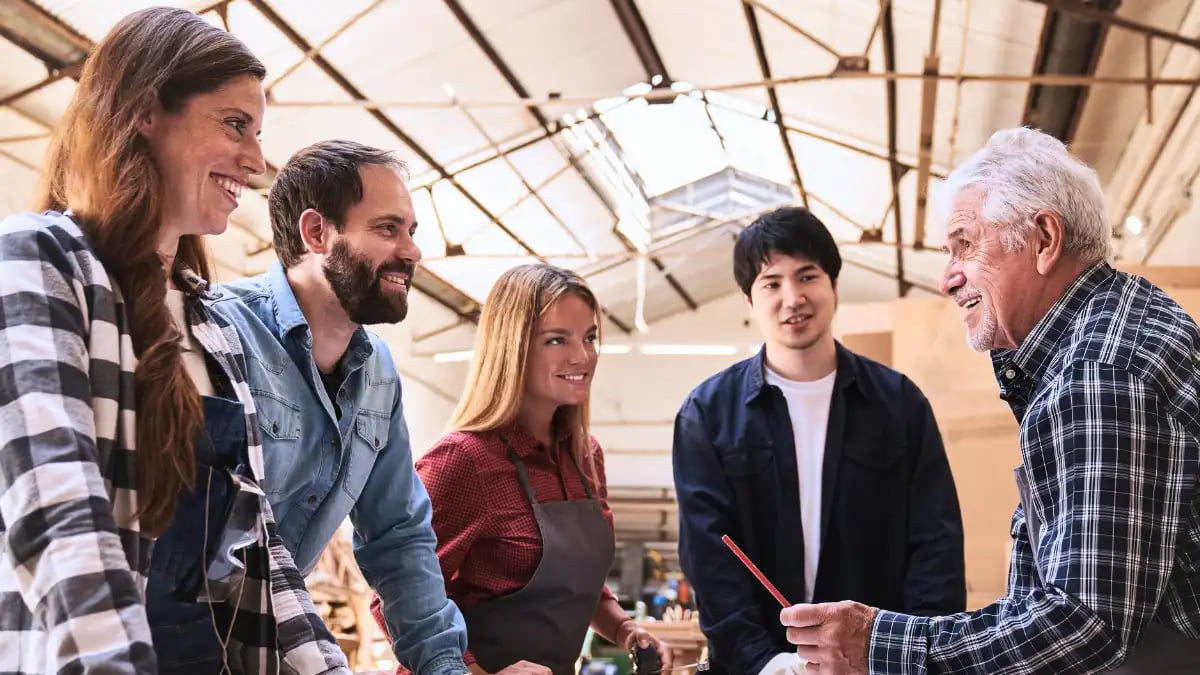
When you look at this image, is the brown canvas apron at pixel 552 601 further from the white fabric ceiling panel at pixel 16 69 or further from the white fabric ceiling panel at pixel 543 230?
the white fabric ceiling panel at pixel 543 230

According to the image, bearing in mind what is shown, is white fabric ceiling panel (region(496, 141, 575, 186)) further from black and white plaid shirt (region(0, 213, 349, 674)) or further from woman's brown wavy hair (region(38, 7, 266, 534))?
black and white plaid shirt (region(0, 213, 349, 674))

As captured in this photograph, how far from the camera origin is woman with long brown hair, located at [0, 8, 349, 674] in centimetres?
110

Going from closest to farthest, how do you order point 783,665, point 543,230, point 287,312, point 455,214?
point 287,312
point 783,665
point 455,214
point 543,230

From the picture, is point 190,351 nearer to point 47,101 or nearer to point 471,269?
point 47,101

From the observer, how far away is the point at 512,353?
101 inches

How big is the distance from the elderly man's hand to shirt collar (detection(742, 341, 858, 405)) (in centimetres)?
94

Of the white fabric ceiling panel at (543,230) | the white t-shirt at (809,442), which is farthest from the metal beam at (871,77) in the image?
the white t-shirt at (809,442)

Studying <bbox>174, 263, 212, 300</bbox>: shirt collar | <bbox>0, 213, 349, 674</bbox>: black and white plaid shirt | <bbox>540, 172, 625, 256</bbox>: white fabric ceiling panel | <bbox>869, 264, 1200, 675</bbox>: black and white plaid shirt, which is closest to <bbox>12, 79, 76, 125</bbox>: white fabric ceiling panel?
<bbox>540, 172, 625, 256</bbox>: white fabric ceiling panel

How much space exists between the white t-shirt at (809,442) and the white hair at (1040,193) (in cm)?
88

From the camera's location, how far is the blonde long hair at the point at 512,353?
254cm

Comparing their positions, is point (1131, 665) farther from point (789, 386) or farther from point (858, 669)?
point (789, 386)

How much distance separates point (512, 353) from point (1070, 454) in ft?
4.47

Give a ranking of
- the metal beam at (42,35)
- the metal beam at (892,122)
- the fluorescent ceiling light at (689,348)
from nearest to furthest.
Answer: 1. the metal beam at (42,35)
2. the metal beam at (892,122)
3. the fluorescent ceiling light at (689,348)

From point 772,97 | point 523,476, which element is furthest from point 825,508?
point 772,97
